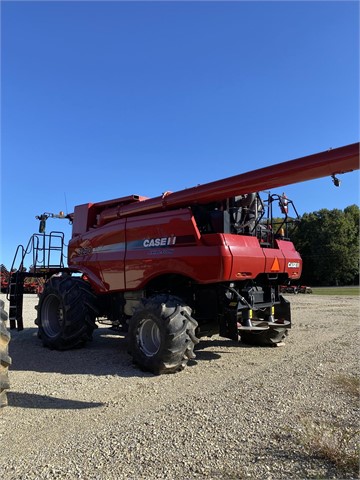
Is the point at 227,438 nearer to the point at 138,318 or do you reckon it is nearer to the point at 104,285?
the point at 138,318

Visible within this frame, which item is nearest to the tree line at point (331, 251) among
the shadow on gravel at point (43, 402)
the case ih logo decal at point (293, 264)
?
the case ih logo decal at point (293, 264)

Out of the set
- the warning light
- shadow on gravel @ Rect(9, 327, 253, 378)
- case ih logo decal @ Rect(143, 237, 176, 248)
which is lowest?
shadow on gravel @ Rect(9, 327, 253, 378)

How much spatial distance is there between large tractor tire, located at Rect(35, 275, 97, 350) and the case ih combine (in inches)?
0.7

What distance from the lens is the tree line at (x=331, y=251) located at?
2248 inches

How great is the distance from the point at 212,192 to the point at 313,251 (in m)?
55.5

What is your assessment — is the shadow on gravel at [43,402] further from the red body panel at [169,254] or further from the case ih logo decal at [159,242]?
the case ih logo decal at [159,242]

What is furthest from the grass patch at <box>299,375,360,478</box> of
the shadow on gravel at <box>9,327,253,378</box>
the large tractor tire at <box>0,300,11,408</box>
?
the large tractor tire at <box>0,300,11,408</box>

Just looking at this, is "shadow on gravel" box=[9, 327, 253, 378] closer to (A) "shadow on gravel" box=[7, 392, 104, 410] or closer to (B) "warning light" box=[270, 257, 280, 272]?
(A) "shadow on gravel" box=[7, 392, 104, 410]

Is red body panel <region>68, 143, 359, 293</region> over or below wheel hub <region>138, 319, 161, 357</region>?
over

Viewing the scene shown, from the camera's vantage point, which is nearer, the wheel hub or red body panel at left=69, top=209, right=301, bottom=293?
red body panel at left=69, top=209, right=301, bottom=293

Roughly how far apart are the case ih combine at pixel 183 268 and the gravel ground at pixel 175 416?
0.58m

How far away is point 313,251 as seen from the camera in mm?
58969

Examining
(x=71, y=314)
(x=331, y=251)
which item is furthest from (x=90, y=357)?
(x=331, y=251)

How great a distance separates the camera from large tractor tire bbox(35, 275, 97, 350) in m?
7.88
